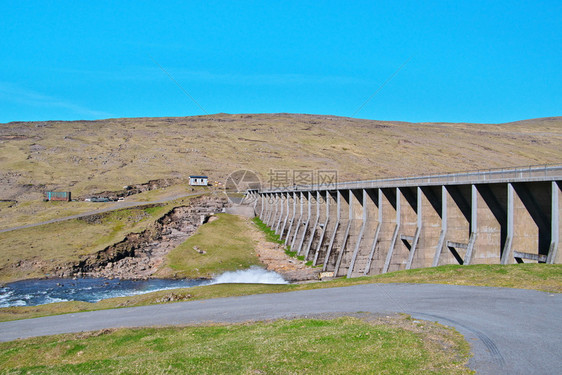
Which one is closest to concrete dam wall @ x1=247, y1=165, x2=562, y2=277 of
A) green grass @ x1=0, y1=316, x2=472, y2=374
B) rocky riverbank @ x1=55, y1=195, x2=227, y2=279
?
green grass @ x1=0, y1=316, x2=472, y2=374

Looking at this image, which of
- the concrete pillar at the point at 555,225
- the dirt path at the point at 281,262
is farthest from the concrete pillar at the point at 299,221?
the concrete pillar at the point at 555,225

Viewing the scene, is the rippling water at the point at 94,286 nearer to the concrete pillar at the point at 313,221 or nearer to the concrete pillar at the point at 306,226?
the concrete pillar at the point at 313,221

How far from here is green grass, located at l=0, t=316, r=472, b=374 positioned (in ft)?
41.0

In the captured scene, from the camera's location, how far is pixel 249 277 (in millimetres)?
49750

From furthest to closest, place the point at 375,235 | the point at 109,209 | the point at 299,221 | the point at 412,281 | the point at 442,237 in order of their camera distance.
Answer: the point at 109,209 < the point at 299,221 < the point at 375,235 < the point at 442,237 < the point at 412,281

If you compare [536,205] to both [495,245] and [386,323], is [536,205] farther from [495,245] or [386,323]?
[386,323]

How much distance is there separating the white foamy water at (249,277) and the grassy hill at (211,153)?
6397 centimetres

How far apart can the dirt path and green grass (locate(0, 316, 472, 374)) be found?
28.2 metres

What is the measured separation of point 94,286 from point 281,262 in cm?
2247

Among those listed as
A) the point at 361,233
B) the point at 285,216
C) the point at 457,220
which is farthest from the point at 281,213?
the point at 457,220

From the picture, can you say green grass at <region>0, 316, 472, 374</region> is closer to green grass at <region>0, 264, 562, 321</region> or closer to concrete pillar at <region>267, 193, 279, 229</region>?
green grass at <region>0, 264, 562, 321</region>

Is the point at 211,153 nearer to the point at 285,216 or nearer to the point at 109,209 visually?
the point at 109,209

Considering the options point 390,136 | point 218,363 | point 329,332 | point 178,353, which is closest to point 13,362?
point 178,353

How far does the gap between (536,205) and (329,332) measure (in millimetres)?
17491
